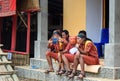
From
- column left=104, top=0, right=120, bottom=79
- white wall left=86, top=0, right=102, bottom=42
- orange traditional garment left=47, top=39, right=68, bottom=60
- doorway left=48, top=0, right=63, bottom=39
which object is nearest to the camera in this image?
column left=104, top=0, right=120, bottom=79

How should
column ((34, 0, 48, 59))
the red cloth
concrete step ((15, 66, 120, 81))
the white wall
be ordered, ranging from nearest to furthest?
concrete step ((15, 66, 120, 81)) < column ((34, 0, 48, 59)) < the white wall < the red cloth

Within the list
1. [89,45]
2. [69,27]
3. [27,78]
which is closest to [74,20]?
[69,27]

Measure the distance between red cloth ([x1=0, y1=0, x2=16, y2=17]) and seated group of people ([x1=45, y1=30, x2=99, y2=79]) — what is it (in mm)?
3234

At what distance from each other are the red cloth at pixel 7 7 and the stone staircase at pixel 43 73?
77.7 inches

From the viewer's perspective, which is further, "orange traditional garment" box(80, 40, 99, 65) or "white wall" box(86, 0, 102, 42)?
"white wall" box(86, 0, 102, 42)

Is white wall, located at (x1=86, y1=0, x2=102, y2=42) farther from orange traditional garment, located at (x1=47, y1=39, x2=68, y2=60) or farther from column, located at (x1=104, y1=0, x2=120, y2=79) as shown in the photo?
column, located at (x1=104, y1=0, x2=120, y2=79)

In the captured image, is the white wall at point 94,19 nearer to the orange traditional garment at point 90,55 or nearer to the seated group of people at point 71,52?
the seated group of people at point 71,52

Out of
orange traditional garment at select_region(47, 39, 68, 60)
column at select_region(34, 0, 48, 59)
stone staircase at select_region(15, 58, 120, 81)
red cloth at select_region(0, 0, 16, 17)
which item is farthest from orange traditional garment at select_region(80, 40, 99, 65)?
red cloth at select_region(0, 0, 16, 17)

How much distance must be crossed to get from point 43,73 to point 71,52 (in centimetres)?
190

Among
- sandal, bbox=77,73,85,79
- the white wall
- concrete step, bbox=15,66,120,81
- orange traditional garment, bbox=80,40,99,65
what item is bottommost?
concrete step, bbox=15,66,120,81

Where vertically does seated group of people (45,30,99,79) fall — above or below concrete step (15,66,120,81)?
above

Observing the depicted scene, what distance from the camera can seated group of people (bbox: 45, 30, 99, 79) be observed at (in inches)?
359

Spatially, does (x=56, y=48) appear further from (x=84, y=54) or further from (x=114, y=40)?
(x=114, y=40)

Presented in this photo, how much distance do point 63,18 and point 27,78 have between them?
9.41 feet
